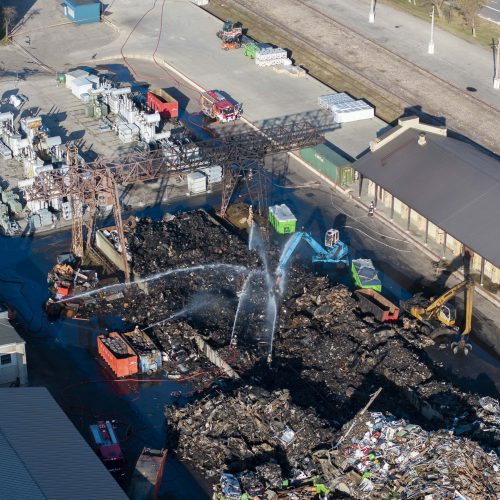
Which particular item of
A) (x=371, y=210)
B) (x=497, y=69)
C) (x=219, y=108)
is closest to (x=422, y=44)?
(x=497, y=69)

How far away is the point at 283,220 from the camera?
7938cm

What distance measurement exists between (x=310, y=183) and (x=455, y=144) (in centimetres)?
1320

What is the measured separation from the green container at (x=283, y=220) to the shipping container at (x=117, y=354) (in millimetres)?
18621

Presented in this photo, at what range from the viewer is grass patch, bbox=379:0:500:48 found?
115 meters

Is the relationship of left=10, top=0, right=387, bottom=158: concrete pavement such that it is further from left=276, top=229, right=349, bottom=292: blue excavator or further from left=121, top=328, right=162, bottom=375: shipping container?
left=121, top=328, right=162, bottom=375: shipping container

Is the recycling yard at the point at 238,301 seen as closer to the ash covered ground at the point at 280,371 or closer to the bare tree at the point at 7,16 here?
the ash covered ground at the point at 280,371

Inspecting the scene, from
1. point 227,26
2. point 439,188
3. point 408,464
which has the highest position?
point 439,188

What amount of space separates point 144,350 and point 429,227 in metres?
26.5

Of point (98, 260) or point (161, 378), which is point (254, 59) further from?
point (161, 378)

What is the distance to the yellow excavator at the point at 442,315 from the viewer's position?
6819cm

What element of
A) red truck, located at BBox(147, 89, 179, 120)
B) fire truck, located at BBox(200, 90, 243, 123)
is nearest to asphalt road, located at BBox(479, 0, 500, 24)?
fire truck, located at BBox(200, 90, 243, 123)

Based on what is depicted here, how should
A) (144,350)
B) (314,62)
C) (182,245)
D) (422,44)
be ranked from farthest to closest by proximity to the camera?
1. (422,44)
2. (314,62)
3. (182,245)
4. (144,350)

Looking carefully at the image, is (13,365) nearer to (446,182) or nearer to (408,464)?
(408,464)

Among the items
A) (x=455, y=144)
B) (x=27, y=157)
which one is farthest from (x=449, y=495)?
(x=27, y=157)
